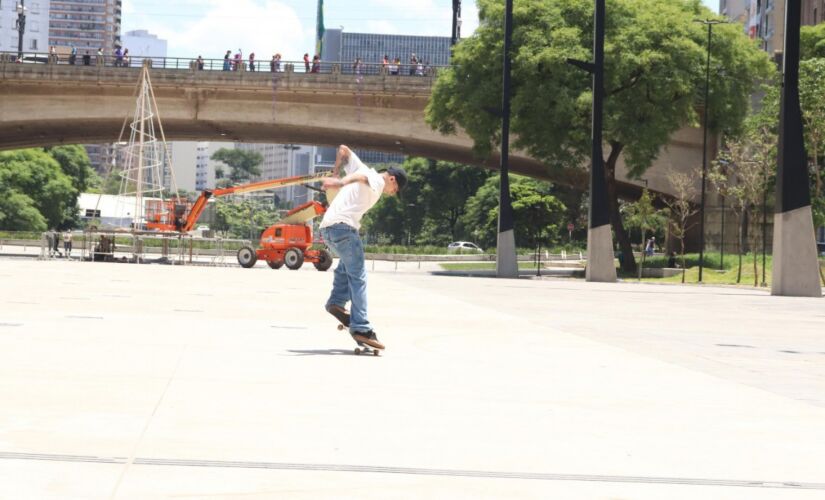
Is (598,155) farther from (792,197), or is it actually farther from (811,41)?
(811,41)

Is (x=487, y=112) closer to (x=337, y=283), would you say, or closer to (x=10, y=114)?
(x=10, y=114)

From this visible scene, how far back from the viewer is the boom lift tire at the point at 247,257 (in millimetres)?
48125

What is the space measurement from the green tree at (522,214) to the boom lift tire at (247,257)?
15.6 m

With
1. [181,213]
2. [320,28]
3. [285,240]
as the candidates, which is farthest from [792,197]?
[320,28]

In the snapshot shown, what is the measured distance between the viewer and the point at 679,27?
49.2 meters

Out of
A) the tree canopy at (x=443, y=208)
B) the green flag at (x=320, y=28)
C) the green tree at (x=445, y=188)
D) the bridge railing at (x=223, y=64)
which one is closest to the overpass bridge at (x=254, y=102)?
the bridge railing at (x=223, y=64)

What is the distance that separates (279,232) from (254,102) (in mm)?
13534

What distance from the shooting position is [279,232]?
48781 millimetres

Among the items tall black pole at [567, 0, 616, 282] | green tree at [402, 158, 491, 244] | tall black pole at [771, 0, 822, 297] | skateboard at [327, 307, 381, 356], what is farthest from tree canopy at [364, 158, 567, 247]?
skateboard at [327, 307, 381, 356]

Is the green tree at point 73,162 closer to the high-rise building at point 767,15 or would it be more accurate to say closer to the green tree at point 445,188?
the green tree at point 445,188

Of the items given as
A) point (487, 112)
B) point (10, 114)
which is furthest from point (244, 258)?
point (10, 114)

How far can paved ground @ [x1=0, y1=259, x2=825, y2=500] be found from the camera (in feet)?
15.5

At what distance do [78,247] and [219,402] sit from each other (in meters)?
78.5

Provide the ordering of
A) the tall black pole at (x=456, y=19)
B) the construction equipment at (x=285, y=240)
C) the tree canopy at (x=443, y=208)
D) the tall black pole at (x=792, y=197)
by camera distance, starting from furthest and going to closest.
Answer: the tree canopy at (x=443, y=208), the tall black pole at (x=456, y=19), the construction equipment at (x=285, y=240), the tall black pole at (x=792, y=197)
